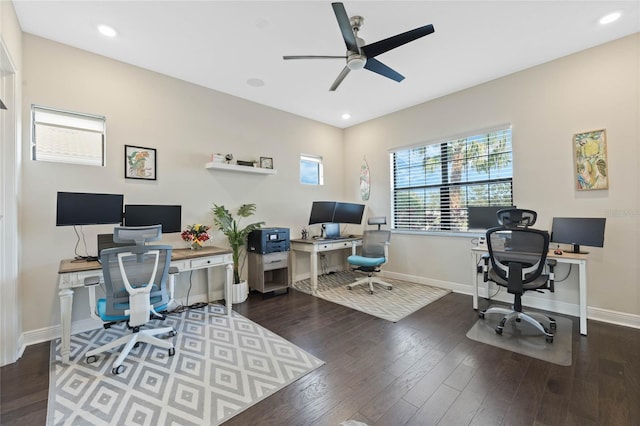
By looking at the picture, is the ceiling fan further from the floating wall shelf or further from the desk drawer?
the desk drawer

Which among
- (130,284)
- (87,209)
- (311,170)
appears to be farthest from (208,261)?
(311,170)

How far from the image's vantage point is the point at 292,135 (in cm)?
498

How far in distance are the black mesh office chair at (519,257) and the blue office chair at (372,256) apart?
1.66m

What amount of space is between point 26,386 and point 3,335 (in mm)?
578

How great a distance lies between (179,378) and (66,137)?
284 centimetres

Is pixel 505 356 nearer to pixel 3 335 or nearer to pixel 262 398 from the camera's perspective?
pixel 262 398

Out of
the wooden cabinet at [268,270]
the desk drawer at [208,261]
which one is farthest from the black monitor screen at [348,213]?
the desk drawer at [208,261]

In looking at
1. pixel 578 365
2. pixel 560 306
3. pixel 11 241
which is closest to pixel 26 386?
pixel 11 241

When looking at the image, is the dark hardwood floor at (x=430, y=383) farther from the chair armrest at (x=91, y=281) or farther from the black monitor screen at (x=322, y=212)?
the black monitor screen at (x=322, y=212)

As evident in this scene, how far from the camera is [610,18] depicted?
8.51ft

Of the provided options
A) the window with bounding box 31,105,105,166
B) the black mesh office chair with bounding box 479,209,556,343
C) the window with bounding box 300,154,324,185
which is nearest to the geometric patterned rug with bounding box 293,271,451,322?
the black mesh office chair with bounding box 479,209,556,343

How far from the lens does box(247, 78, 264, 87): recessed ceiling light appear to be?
3734mm

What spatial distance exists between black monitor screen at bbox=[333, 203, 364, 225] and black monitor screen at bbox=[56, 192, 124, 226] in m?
3.13

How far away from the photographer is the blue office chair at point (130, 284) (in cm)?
217
